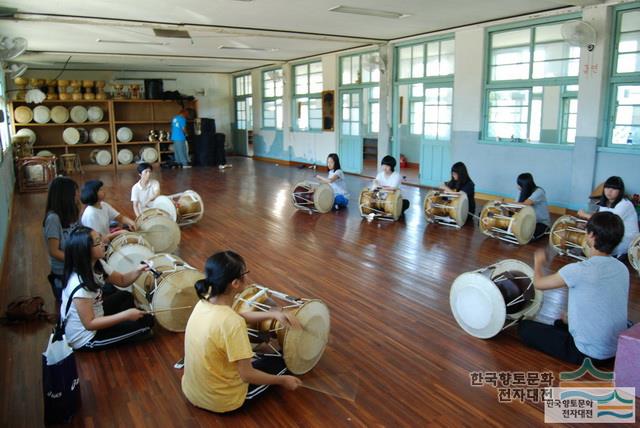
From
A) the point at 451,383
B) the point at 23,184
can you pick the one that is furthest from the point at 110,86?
the point at 451,383

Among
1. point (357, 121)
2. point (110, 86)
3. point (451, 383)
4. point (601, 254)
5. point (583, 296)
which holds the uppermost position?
point (110, 86)

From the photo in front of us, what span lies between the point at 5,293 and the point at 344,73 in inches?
381

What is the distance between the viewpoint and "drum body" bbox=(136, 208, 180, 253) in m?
5.10

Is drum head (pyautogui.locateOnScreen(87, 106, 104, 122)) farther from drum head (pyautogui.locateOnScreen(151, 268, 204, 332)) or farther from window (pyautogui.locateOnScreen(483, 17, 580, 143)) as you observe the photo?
drum head (pyautogui.locateOnScreen(151, 268, 204, 332))

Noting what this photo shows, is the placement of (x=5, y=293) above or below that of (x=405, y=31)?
below

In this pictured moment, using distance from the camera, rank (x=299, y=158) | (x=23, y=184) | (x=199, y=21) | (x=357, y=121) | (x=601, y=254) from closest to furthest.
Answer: (x=601, y=254), (x=199, y=21), (x=23, y=184), (x=357, y=121), (x=299, y=158)

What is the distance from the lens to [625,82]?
6742 millimetres

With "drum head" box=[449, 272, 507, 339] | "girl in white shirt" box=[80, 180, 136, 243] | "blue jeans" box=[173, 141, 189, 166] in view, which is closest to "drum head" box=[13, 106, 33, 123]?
"blue jeans" box=[173, 141, 189, 166]

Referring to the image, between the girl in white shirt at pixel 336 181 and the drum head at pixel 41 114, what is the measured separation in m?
9.42

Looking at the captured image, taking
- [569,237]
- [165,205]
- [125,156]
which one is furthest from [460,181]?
[125,156]

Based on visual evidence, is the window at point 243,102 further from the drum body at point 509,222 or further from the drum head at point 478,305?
the drum head at point 478,305

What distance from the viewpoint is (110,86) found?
51.5 feet

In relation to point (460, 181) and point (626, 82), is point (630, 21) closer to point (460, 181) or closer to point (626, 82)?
point (626, 82)

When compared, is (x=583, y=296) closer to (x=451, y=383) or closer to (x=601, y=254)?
(x=601, y=254)
